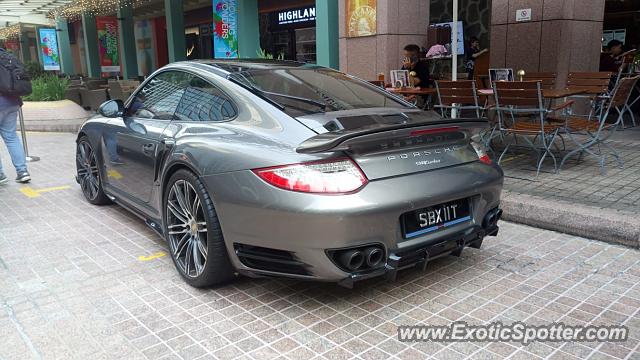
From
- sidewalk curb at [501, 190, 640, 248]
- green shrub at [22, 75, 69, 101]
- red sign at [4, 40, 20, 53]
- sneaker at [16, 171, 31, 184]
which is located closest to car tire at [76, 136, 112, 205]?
sneaker at [16, 171, 31, 184]

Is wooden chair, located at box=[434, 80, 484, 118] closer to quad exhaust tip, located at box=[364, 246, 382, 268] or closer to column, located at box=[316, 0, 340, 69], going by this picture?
quad exhaust tip, located at box=[364, 246, 382, 268]

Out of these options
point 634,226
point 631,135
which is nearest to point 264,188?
point 634,226

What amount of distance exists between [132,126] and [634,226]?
4144 mm

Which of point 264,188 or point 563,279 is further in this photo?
point 563,279

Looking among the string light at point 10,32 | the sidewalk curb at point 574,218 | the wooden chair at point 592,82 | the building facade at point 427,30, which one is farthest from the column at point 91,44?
the sidewalk curb at point 574,218

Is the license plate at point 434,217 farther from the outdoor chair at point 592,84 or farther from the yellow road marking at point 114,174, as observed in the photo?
the outdoor chair at point 592,84

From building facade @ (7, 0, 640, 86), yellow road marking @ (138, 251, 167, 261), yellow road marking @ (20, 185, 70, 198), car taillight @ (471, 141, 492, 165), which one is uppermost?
building facade @ (7, 0, 640, 86)

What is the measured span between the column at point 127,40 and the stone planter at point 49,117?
9.97 meters

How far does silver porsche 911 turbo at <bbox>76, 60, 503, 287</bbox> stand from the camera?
2857 millimetres

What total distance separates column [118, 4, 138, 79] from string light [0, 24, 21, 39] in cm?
1294

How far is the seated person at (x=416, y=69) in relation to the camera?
30.2 feet

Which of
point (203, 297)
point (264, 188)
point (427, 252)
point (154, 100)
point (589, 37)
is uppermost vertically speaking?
point (589, 37)

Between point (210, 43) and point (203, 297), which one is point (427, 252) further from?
point (210, 43)

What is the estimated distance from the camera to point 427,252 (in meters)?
3.07
